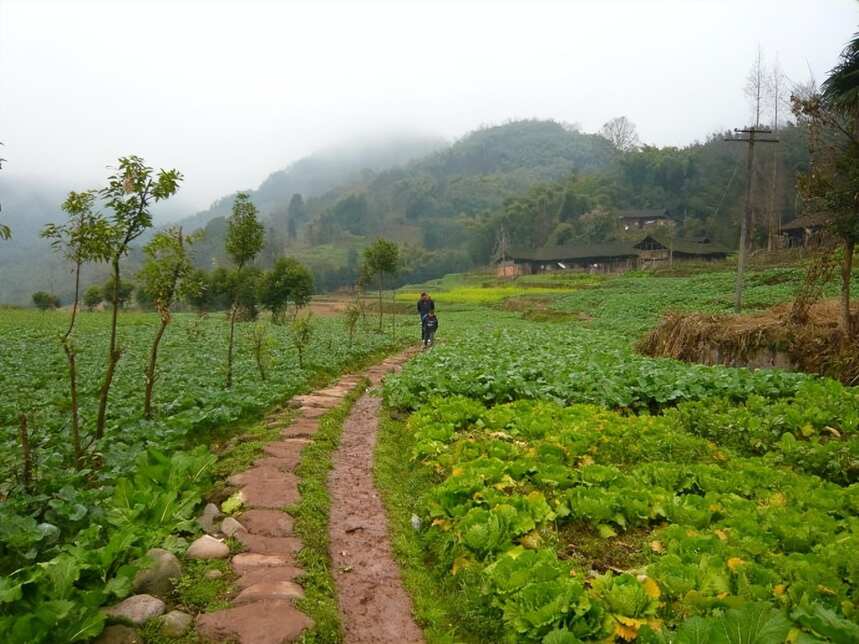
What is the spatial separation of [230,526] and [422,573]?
6.34 ft

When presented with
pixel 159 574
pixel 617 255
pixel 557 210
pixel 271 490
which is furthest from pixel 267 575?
pixel 557 210

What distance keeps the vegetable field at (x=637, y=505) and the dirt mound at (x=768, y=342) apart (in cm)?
320

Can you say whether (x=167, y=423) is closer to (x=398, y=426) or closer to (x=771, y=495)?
(x=398, y=426)

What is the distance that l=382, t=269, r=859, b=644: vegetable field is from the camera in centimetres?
379

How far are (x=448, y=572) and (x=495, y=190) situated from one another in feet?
565

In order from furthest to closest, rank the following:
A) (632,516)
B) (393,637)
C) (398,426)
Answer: (398,426) → (632,516) → (393,637)

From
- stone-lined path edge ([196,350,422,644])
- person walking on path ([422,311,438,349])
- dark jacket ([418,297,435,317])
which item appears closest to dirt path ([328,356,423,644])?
stone-lined path edge ([196,350,422,644])

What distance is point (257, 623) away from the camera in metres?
3.94

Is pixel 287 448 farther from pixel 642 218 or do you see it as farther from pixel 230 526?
pixel 642 218

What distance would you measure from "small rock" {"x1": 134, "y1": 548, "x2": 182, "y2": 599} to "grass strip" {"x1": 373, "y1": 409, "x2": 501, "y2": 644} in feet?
6.37

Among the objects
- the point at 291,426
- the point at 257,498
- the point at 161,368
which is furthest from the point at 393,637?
the point at 161,368

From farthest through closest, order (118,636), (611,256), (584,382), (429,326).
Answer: (611,256), (429,326), (584,382), (118,636)

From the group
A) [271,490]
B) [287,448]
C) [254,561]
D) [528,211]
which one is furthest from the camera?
[528,211]

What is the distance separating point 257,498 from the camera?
616cm
